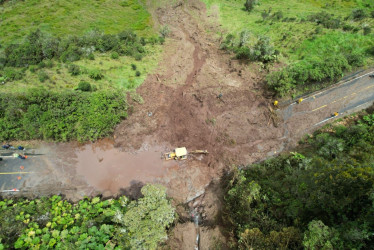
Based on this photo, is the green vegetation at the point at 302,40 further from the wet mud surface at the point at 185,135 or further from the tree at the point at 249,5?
the wet mud surface at the point at 185,135

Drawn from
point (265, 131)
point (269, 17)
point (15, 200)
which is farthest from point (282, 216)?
point (269, 17)

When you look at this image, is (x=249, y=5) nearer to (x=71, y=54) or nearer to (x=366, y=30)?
(x=366, y=30)

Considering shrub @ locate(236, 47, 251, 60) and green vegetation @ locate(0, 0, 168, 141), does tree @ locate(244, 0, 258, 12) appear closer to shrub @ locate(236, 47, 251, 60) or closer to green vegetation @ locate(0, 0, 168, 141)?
shrub @ locate(236, 47, 251, 60)

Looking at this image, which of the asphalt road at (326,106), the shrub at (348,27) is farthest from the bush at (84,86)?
the shrub at (348,27)

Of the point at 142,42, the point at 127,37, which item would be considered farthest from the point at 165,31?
the point at 127,37

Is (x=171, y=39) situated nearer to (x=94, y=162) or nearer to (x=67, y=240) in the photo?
(x=94, y=162)

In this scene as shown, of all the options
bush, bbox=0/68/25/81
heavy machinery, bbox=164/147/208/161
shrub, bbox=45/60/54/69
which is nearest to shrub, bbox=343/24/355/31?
heavy machinery, bbox=164/147/208/161
